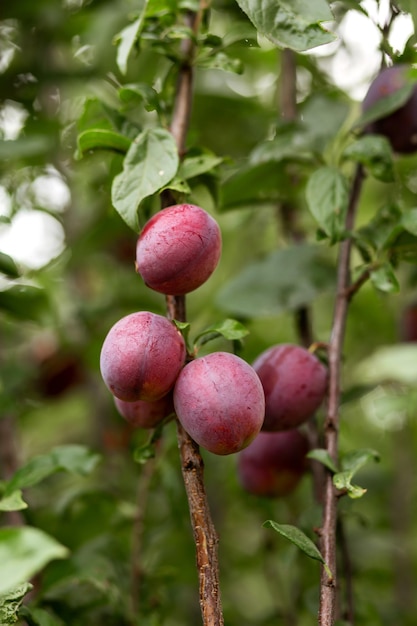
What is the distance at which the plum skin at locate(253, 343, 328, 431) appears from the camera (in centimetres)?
81

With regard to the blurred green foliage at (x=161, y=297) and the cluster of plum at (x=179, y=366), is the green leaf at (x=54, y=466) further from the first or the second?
the cluster of plum at (x=179, y=366)

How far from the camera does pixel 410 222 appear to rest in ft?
2.74

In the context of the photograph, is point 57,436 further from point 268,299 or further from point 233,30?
point 233,30

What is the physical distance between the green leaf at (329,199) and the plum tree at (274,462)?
0.30m

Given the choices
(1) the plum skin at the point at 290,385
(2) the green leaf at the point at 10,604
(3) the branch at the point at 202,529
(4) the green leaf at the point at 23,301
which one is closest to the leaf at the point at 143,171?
(3) the branch at the point at 202,529

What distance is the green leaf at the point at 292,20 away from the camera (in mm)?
674

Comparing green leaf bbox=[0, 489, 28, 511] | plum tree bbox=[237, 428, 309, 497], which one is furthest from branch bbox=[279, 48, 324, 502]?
green leaf bbox=[0, 489, 28, 511]

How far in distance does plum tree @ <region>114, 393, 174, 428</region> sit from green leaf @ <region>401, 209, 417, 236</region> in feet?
1.14

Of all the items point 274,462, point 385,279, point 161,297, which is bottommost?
point 161,297

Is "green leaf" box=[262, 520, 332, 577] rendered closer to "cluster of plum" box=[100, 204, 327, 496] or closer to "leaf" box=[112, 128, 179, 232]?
"cluster of plum" box=[100, 204, 327, 496]

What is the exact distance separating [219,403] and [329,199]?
14.5 inches

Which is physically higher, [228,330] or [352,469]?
[228,330]

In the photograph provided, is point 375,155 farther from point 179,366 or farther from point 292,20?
point 179,366

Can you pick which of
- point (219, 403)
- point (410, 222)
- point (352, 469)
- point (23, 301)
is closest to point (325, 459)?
point (352, 469)
